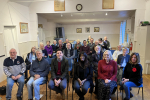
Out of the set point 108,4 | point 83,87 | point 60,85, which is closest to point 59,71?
point 60,85

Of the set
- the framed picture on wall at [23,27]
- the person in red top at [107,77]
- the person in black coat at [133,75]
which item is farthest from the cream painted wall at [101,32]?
the person in red top at [107,77]

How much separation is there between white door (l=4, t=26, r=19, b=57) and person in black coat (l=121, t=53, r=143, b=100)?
4.16 metres

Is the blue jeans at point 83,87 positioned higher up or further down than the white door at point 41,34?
further down

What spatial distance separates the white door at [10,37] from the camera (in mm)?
4518

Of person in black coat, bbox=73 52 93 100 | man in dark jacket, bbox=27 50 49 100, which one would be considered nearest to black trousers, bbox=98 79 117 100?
person in black coat, bbox=73 52 93 100

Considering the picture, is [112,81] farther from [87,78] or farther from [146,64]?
[146,64]

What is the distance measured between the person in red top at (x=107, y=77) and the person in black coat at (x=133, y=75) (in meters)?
0.27

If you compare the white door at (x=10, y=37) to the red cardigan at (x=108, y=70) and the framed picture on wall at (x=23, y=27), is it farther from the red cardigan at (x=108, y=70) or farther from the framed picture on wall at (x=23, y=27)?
the red cardigan at (x=108, y=70)

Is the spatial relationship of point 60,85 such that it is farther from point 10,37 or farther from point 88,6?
point 88,6

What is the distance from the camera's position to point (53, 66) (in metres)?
2.77

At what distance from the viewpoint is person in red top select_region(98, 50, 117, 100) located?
241cm

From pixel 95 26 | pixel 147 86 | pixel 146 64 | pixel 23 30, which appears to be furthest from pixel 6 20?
pixel 95 26

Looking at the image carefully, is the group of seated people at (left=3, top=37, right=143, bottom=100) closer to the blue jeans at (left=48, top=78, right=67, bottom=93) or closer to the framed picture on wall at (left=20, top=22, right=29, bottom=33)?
the blue jeans at (left=48, top=78, right=67, bottom=93)

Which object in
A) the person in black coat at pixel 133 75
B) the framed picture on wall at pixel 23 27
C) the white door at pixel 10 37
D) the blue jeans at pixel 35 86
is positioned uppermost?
the framed picture on wall at pixel 23 27
